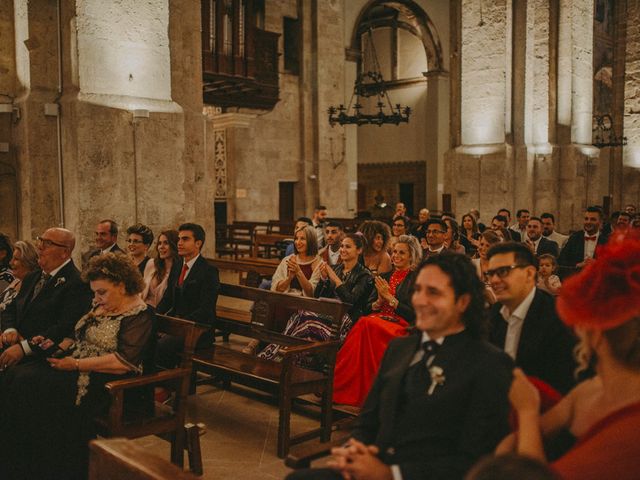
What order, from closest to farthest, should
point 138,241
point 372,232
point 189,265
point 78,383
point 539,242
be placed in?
point 78,383, point 189,265, point 138,241, point 372,232, point 539,242

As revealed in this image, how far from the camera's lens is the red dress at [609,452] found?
1594 millimetres

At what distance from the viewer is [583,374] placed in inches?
93.0

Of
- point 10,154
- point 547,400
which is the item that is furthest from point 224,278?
point 547,400

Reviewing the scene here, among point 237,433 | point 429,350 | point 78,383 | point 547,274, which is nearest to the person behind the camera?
point 429,350

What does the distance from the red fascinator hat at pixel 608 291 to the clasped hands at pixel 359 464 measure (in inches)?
30.1

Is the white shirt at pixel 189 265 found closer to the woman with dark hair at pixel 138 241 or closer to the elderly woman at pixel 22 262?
the woman with dark hair at pixel 138 241

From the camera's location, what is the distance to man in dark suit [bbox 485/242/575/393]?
9.09 ft

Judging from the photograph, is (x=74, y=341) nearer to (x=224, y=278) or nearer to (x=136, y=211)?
(x=136, y=211)

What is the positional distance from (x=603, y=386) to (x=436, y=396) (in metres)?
0.54

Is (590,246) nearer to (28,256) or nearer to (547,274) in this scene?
(547,274)

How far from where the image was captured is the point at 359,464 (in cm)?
218

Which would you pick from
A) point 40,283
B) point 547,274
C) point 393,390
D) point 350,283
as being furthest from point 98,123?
point 393,390

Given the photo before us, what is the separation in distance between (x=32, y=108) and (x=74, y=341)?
13.6 ft

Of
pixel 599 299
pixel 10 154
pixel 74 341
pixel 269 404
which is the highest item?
pixel 10 154
